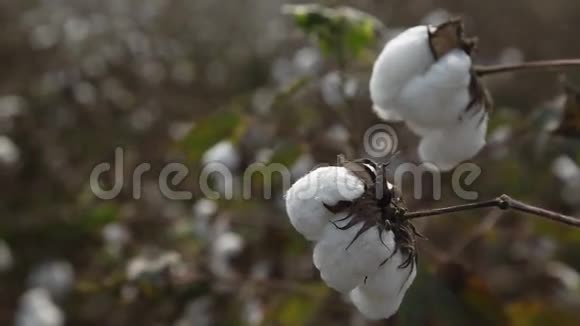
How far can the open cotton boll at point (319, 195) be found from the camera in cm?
66

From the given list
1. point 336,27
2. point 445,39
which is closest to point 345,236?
point 445,39

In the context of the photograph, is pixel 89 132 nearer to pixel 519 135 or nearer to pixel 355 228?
pixel 519 135

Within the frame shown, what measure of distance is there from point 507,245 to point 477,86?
44.3 inches

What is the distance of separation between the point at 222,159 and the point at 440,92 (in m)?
0.87

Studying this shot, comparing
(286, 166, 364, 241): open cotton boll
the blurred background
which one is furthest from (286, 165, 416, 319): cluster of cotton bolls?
the blurred background

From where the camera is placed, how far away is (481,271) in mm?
1834

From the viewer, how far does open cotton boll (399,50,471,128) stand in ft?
2.49

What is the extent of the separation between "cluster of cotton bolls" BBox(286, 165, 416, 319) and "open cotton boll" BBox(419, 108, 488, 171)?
0.16 meters

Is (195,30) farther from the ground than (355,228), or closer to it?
farther from the ground

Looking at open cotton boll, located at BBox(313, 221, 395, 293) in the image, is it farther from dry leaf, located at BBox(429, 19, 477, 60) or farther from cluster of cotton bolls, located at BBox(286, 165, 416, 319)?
dry leaf, located at BBox(429, 19, 477, 60)

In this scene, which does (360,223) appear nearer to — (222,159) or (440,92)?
(440,92)

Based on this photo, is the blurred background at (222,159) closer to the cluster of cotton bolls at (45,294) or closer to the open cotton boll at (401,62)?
the cluster of cotton bolls at (45,294)

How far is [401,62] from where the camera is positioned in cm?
76

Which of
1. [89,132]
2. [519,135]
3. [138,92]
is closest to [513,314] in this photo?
[519,135]
